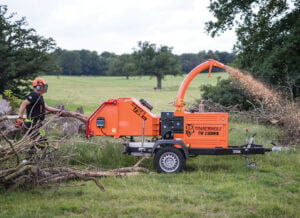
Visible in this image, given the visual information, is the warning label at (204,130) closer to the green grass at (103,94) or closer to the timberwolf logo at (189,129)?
the timberwolf logo at (189,129)

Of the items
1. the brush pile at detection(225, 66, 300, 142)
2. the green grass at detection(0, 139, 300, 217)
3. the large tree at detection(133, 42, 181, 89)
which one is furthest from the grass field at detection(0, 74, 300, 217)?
the large tree at detection(133, 42, 181, 89)

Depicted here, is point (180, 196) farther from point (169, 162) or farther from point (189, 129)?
point (189, 129)

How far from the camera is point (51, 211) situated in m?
6.26

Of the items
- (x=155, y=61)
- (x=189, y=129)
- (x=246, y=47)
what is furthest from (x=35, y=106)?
(x=155, y=61)

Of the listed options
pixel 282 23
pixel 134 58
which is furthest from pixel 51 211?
pixel 134 58

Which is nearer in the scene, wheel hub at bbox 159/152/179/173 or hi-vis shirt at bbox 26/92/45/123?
wheel hub at bbox 159/152/179/173

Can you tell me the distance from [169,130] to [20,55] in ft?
49.8

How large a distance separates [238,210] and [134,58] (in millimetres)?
66429

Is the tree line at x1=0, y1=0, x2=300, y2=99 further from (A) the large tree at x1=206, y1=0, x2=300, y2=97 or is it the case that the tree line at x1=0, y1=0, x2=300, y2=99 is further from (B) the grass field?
(B) the grass field

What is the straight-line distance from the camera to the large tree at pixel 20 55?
21.7m

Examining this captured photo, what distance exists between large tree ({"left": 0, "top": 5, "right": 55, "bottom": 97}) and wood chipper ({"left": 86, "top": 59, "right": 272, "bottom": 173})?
13738 mm

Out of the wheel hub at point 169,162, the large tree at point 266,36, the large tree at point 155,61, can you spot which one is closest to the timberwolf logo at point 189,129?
the wheel hub at point 169,162

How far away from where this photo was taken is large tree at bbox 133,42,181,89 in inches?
2739

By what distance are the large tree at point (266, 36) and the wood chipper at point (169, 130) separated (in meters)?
8.34
